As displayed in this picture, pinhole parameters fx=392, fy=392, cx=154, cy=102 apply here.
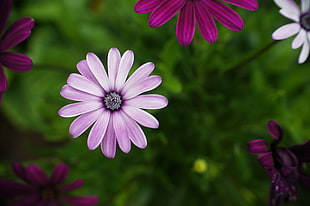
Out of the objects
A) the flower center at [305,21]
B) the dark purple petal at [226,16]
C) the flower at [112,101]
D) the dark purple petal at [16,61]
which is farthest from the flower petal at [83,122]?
the flower center at [305,21]

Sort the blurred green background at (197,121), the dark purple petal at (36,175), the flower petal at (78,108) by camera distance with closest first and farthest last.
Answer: the flower petal at (78,108) < the dark purple petal at (36,175) < the blurred green background at (197,121)

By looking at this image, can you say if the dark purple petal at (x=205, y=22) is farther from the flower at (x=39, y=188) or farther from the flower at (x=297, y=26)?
the flower at (x=39, y=188)

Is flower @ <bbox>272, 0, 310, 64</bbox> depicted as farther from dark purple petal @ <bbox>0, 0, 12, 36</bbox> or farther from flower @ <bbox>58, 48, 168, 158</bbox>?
dark purple petal @ <bbox>0, 0, 12, 36</bbox>

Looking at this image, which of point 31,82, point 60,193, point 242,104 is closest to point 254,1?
point 242,104

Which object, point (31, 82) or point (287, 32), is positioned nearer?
point (287, 32)

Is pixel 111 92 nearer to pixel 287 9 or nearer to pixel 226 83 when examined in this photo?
pixel 287 9

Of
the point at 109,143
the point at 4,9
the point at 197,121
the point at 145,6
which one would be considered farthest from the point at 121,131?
the point at 197,121
